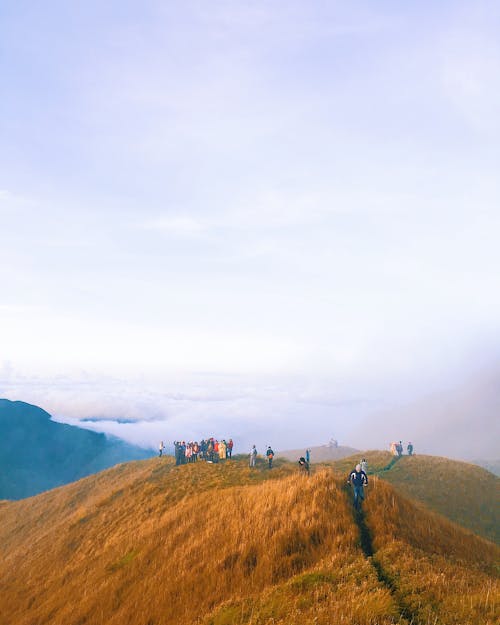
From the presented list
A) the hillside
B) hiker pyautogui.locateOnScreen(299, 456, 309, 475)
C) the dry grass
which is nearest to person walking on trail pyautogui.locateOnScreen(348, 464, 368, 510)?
the hillside

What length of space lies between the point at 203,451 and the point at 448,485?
23168 millimetres

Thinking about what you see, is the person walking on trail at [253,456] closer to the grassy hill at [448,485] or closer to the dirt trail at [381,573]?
the grassy hill at [448,485]

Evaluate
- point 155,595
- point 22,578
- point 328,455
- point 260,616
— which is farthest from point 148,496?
point 328,455

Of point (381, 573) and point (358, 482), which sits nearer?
point (381, 573)

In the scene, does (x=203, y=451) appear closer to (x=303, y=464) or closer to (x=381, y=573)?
(x=303, y=464)

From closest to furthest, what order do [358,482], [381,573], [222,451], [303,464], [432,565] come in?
[381,573]
[432,565]
[358,482]
[303,464]
[222,451]

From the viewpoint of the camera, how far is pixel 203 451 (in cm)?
3884

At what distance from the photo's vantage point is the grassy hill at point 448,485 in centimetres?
3222

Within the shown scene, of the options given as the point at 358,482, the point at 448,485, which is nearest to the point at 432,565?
the point at 358,482

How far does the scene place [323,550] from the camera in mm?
12961

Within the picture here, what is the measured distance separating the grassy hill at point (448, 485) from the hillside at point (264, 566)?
1681 cm

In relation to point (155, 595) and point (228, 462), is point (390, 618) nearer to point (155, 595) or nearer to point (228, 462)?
point (155, 595)

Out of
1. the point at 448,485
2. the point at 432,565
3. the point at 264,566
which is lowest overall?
the point at 448,485

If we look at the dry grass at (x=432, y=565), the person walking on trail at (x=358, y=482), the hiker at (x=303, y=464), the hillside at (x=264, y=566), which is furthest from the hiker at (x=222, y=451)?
the person walking on trail at (x=358, y=482)
